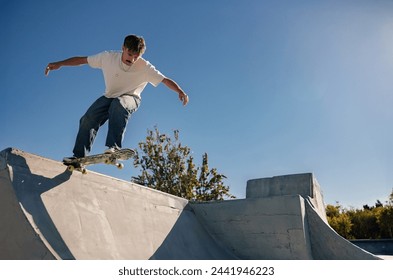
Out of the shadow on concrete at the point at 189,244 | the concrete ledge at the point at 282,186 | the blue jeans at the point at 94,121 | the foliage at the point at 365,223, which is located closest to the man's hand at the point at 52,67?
the blue jeans at the point at 94,121

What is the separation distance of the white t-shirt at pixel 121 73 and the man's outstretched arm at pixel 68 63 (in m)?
0.09

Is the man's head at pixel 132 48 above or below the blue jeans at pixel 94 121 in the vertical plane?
above

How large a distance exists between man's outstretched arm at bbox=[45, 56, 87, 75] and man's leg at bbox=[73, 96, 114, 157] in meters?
0.62

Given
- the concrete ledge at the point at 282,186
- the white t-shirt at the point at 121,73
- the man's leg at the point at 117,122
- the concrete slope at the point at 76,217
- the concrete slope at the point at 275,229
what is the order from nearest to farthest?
the concrete slope at the point at 76,217, the man's leg at the point at 117,122, the white t-shirt at the point at 121,73, the concrete slope at the point at 275,229, the concrete ledge at the point at 282,186

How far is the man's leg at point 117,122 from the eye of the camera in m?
3.93

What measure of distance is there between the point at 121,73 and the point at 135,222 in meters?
2.12

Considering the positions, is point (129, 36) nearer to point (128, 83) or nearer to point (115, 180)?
point (128, 83)

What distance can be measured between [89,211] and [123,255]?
0.70 m

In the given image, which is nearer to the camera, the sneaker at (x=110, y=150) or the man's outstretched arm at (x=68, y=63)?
the sneaker at (x=110, y=150)

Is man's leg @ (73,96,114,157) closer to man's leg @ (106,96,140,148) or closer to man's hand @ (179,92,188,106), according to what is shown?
man's leg @ (106,96,140,148)

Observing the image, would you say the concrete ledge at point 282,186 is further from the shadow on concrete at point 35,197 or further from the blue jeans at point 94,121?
the shadow on concrete at point 35,197

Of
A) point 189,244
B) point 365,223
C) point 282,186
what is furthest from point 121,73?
point 365,223

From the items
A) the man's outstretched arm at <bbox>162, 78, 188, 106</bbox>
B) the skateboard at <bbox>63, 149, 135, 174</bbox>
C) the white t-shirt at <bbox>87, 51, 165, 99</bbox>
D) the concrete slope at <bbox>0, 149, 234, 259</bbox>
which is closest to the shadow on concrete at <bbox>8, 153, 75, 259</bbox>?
the concrete slope at <bbox>0, 149, 234, 259</bbox>
